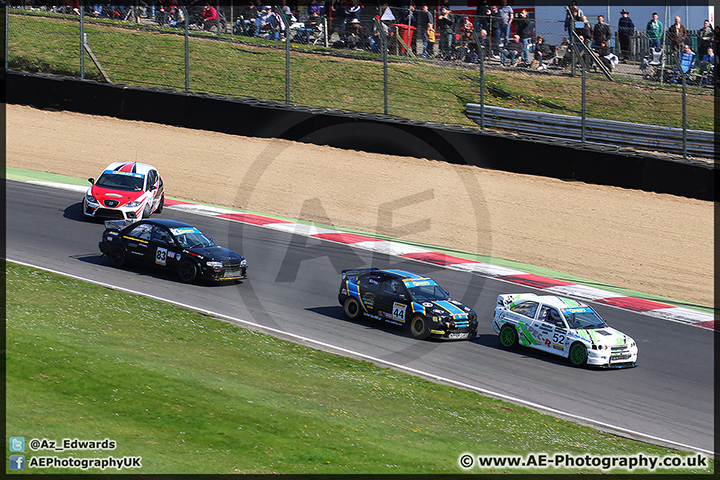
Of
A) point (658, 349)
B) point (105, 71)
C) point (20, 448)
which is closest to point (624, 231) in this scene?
point (658, 349)

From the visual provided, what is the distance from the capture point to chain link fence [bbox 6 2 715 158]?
2677cm

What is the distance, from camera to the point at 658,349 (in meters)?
15.3

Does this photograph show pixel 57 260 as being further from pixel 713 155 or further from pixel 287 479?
pixel 713 155

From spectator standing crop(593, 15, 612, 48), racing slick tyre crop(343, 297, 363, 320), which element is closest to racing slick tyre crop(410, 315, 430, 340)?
racing slick tyre crop(343, 297, 363, 320)

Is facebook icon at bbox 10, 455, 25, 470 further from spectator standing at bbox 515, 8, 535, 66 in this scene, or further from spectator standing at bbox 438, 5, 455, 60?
spectator standing at bbox 515, 8, 535, 66

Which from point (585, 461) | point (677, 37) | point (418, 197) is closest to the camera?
point (585, 461)

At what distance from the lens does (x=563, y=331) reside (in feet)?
47.6

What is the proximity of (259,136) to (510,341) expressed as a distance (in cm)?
1607

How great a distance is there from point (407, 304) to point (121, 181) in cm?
968

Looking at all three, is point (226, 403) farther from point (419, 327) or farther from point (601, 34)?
point (601, 34)

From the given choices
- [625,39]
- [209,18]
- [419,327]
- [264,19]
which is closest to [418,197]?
[625,39]

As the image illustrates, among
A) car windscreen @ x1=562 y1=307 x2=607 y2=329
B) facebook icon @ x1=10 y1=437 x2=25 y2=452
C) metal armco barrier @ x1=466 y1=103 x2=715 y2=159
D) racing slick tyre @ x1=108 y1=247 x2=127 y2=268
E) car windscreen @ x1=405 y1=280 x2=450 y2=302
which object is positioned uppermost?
metal armco barrier @ x1=466 y1=103 x2=715 y2=159

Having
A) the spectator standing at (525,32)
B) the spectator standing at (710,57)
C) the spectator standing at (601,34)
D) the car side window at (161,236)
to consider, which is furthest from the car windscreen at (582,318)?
the spectator standing at (525,32)

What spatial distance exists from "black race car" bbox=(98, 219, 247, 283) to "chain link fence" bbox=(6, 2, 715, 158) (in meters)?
13.5
